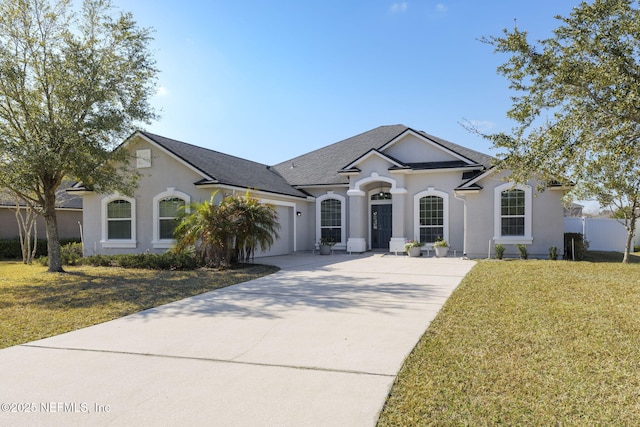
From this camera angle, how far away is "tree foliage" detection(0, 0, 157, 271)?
41.2 feet

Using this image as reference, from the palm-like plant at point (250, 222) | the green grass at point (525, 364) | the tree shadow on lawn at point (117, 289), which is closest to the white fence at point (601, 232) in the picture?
the green grass at point (525, 364)

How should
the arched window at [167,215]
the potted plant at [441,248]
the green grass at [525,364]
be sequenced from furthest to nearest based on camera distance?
the potted plant at [441,248] → the arched window at [167,215] → the green grass at [525,364]

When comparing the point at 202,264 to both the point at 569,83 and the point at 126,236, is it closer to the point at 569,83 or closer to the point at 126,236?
the point at 126,236

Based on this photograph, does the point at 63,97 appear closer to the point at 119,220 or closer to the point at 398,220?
the point at 119,220

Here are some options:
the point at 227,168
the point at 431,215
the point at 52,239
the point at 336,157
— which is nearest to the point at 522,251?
the point at 431,215

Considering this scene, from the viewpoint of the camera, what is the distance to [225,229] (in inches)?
569

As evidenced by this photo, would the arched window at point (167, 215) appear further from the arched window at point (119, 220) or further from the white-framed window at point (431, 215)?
the white-framed window at point (431, 215)

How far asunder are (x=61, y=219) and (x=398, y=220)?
20396 mm

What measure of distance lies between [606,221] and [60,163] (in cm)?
2756

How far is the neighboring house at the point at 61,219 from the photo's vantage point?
2403 centimetres

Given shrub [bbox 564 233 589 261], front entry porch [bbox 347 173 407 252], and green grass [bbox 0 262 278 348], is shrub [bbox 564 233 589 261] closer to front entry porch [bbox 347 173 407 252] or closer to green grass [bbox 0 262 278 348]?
front entry porch [bbox 347 173 407 252]

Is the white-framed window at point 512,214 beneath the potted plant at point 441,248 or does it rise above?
above

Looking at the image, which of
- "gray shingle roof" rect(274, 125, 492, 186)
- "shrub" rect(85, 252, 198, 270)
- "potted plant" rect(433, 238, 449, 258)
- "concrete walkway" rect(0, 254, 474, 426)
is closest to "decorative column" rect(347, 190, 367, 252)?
"gray shingle roof" rect(274, 125, 492, 186)

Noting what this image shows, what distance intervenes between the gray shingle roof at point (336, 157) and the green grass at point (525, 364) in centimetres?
1438
